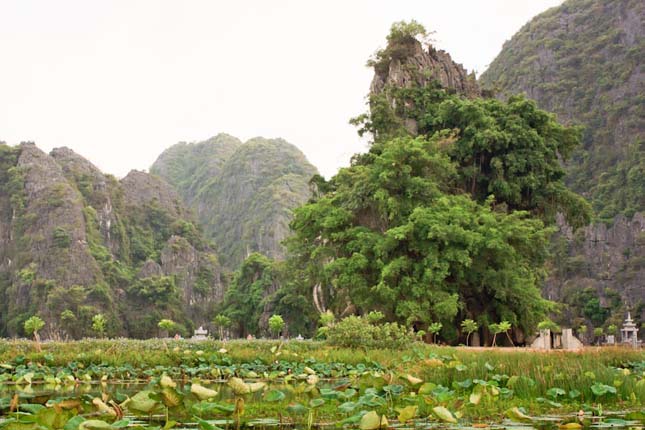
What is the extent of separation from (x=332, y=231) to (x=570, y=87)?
73028 mm

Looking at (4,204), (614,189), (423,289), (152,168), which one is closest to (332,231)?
(423,289)

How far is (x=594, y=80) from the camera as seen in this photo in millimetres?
88438

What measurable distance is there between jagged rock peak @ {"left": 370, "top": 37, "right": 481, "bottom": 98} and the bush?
47.5 ft

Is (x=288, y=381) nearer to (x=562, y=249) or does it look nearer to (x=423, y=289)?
(x=423, y=289)

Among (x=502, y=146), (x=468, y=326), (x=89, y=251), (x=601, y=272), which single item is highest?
(x=89, y=251)

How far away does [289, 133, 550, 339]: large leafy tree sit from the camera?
22.0 meters

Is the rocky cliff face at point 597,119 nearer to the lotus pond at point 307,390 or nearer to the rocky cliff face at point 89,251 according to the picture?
the rocky cliff face at point 89,251

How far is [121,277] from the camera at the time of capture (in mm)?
72188

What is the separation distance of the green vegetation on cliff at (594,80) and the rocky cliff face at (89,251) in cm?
3655

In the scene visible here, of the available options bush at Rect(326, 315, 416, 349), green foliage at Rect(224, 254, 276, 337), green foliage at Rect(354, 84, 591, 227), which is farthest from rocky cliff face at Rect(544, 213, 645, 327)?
bush at Rect(326, 315, 416, 349)

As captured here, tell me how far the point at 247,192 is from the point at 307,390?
390 feet

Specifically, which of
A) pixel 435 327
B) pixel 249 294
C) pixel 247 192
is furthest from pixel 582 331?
pixel 247 192

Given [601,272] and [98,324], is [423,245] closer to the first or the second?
[98,324]

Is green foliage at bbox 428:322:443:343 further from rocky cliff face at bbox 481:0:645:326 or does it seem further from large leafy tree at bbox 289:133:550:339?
rocky cliff face at bbox 481:0:645:326
